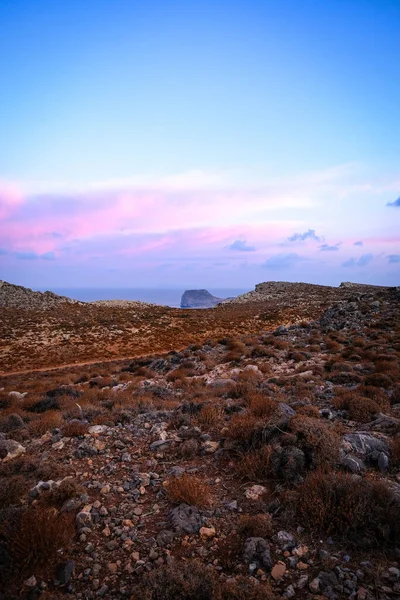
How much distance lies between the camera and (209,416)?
8.65m

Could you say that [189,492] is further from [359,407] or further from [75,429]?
[359,407]

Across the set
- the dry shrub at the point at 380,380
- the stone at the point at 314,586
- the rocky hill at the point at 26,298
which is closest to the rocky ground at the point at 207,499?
the stone at the point at 314,586

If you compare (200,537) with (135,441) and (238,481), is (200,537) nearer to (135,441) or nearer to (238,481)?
(238,481)

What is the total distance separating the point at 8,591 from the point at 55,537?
0.68 meters

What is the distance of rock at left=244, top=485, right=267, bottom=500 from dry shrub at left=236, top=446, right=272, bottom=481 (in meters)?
0.27

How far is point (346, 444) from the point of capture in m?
6.36

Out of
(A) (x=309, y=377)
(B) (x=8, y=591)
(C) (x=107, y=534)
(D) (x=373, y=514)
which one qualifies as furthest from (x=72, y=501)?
(A) (x=309, y=377)

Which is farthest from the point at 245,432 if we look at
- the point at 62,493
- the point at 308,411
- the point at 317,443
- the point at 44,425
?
the point at 44,425

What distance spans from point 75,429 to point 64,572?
14.9ft

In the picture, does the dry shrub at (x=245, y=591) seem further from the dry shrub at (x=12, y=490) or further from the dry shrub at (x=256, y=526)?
the dry shrub at (x=12, y=490)

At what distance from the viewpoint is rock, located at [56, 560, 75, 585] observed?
3.92 m

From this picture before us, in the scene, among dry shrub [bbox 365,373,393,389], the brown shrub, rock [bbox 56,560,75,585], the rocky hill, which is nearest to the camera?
rock [bbox 56,560,75,585]

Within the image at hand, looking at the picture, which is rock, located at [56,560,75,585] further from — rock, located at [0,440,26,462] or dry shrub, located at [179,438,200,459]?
rock, located at [0,440,26,462]

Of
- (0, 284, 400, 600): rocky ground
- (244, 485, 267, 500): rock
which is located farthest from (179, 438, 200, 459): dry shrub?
(244, 485, 267, 500): rock
